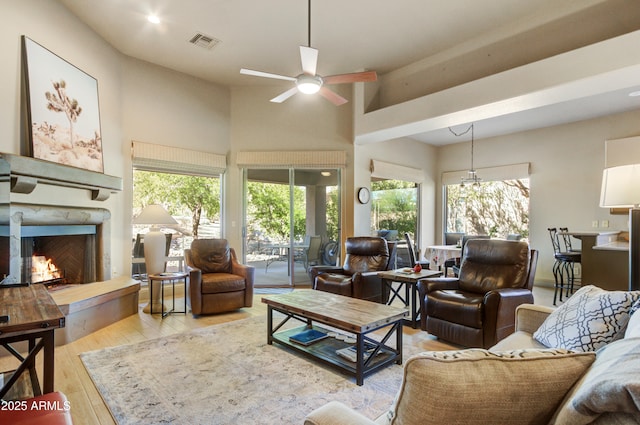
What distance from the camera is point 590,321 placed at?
165 cm

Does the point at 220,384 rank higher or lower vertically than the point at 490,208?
lower

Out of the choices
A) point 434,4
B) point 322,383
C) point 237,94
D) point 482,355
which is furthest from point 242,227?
point 482,355

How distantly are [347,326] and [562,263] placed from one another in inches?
218

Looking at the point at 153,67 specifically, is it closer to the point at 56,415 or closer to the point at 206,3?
the point at 206,3

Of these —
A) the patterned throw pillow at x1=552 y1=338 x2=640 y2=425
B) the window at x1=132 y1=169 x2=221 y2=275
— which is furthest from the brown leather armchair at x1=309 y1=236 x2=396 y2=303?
the patterned throw pillow at x1=552 y1=338 x2=640 y2=425

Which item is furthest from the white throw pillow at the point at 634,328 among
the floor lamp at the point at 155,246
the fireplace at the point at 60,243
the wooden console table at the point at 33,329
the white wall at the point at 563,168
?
the white wall at the point at 563,168

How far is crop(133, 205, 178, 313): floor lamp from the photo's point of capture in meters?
4.30

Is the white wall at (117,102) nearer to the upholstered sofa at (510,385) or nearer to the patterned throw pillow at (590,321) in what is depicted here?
the upholstered sofa at (510,385)

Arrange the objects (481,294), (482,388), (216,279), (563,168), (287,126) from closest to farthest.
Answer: (482,388) < (481,294) < (216,279) < (287,126) < (563,168)

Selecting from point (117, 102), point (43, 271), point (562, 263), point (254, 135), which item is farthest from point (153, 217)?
point (562, 263)

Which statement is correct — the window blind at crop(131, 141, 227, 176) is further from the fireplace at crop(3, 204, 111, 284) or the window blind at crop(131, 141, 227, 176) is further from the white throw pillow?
the white throw pillow

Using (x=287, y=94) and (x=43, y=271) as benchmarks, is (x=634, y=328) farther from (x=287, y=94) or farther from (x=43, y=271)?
(x=43, y=271)

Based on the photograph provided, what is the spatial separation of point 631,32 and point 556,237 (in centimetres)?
391

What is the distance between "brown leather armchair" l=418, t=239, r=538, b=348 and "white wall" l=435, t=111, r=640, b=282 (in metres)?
3.77
